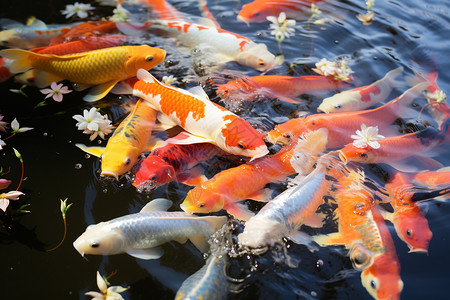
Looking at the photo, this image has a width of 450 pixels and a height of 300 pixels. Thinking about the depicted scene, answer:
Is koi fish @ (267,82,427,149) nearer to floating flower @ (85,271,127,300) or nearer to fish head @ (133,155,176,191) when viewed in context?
fish head @ (133,155,176,191)

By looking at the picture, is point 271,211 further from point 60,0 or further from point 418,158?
point 60,0

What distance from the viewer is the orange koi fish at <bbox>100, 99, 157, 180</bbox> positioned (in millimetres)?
2402

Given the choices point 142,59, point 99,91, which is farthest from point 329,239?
point 99,91

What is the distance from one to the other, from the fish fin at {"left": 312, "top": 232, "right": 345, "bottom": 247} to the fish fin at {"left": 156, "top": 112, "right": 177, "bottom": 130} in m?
1.28

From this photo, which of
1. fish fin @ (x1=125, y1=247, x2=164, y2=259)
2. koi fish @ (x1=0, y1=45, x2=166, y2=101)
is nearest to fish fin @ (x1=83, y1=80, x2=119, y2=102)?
koi fish @ (x1=0, y1=45, x2=166, y2=101)

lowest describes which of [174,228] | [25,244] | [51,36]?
[25,244]

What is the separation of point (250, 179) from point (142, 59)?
138 centimetres

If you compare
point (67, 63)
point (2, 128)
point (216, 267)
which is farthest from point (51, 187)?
point (216, 267)

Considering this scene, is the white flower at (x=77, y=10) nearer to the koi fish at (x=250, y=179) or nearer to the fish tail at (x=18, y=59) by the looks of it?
the fish tail at (x=18, y=59)

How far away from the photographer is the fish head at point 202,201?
223 centimetres

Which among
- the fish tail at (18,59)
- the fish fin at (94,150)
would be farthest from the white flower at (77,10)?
the fish fin at (94,150)

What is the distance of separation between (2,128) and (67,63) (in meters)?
0.68

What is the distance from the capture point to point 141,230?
2082 mm

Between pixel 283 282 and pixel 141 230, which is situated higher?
pixel 141 230
